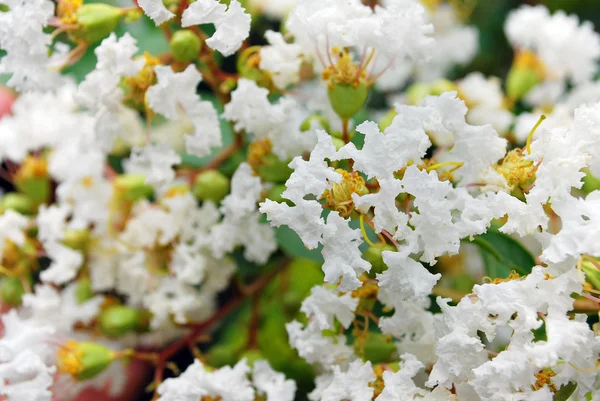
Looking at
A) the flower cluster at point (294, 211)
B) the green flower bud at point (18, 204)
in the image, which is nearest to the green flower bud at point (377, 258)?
the flower cluster at point (294, 211)

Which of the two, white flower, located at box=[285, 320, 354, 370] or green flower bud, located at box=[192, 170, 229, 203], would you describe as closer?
white flower, located at box=[285, 320, 354, 370]

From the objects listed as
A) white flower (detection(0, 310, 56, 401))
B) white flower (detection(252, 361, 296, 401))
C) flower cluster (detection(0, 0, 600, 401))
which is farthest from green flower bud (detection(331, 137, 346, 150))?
white flower (detection(0, 310, 56, 401))

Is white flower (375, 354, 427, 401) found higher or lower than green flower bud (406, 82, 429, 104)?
lower

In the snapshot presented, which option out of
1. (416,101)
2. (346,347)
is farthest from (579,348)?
(416,101)

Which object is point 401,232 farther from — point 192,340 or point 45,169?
point 45,169

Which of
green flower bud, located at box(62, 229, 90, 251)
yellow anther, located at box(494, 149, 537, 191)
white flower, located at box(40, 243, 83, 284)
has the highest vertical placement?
yellow anther, located at box(494, 149, 537, 191)

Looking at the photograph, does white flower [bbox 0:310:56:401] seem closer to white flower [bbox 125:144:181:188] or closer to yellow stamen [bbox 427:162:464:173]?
white flower [bbox 125:144:181:188]

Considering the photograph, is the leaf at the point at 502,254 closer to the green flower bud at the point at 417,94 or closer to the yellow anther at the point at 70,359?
the green flower bud at the point at 417,94
